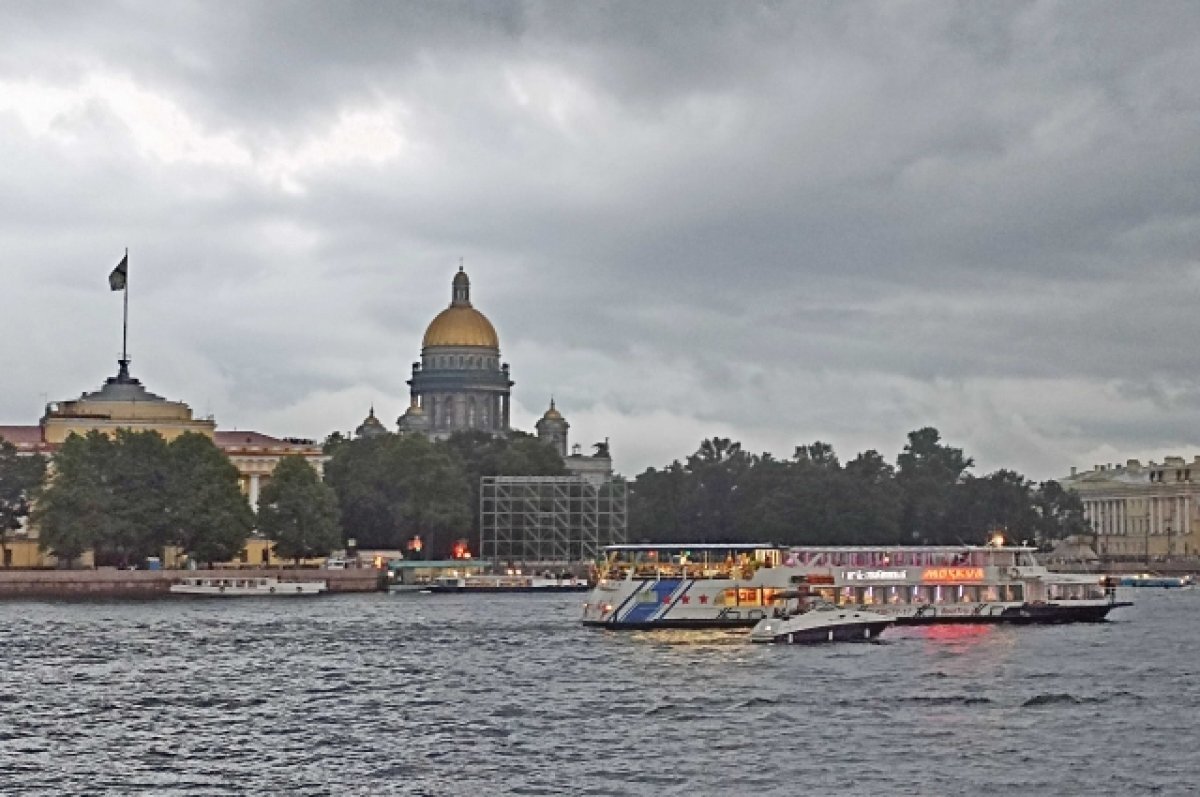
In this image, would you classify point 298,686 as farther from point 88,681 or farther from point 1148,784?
point 1148,784

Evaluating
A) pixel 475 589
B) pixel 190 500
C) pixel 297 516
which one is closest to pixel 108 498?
pixel 190 500

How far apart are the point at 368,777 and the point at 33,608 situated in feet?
245

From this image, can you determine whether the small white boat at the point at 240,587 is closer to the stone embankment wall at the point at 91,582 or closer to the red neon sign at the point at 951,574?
the stone embankment wall at the point at 91,582

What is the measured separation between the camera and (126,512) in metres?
141

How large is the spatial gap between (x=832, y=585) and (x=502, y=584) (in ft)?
194

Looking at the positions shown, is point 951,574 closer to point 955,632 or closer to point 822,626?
point 955,632

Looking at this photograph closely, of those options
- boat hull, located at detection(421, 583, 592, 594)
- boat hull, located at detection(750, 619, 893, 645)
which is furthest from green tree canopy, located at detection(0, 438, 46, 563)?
boat hull, located at detection(750, 619, 893, 645)

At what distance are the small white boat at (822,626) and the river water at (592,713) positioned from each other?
171cm

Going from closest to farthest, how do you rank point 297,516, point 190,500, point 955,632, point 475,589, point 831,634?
point 831,634 < point 955,632 < point 190,500 < point 297,516 < point 475,589

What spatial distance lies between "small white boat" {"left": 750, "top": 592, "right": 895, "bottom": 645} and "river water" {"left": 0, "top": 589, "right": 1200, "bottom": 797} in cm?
171

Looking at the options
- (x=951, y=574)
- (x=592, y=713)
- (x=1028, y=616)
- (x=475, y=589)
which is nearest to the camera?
(x=592, y=713)

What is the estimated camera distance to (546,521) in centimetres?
17888

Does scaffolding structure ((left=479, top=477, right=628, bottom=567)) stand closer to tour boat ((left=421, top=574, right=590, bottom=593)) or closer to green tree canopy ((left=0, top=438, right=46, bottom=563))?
tour boat ((left=421, top=574, right=590, bottom=593))

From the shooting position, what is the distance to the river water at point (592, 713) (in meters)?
47.4
